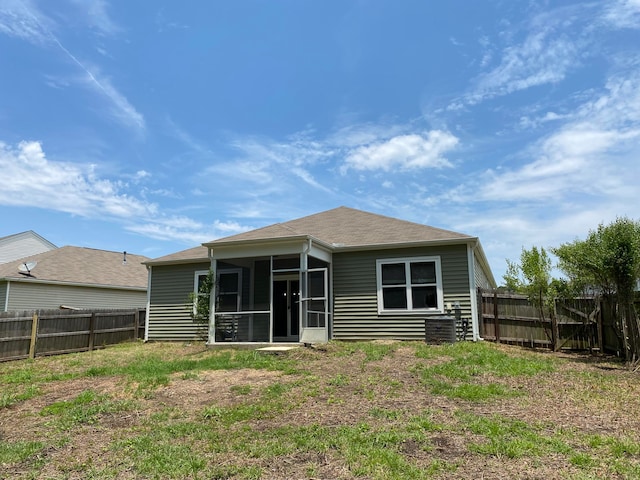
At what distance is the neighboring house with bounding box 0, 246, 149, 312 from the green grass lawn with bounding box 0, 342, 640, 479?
12.4 meters

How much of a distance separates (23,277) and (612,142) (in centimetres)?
2209

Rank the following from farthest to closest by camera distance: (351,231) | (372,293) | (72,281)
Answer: (72,281) → (351,231) → (372,293)

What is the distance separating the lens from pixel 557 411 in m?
5.30

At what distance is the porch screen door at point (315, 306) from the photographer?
38.8ft

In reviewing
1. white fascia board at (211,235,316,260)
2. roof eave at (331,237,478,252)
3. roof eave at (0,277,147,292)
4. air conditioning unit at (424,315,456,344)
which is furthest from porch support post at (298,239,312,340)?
roof eave at (0,277,147,292)

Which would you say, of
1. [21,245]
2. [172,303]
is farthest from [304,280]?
[21,245]

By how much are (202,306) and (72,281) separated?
10204 mm

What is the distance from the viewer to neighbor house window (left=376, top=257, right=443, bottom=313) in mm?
12562

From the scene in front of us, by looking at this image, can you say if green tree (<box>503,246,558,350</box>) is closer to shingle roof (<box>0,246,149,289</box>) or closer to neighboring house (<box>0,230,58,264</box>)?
shingle roof (<box>0,246,149,289</box>)

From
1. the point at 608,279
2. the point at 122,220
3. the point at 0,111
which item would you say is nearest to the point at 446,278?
the point at 608,279

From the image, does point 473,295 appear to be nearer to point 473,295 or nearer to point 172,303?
point 473,295

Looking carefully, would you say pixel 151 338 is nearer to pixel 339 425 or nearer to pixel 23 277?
pixel 23 277

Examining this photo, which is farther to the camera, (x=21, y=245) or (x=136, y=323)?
(x=21, y=245)

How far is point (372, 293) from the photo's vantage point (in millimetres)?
13109
